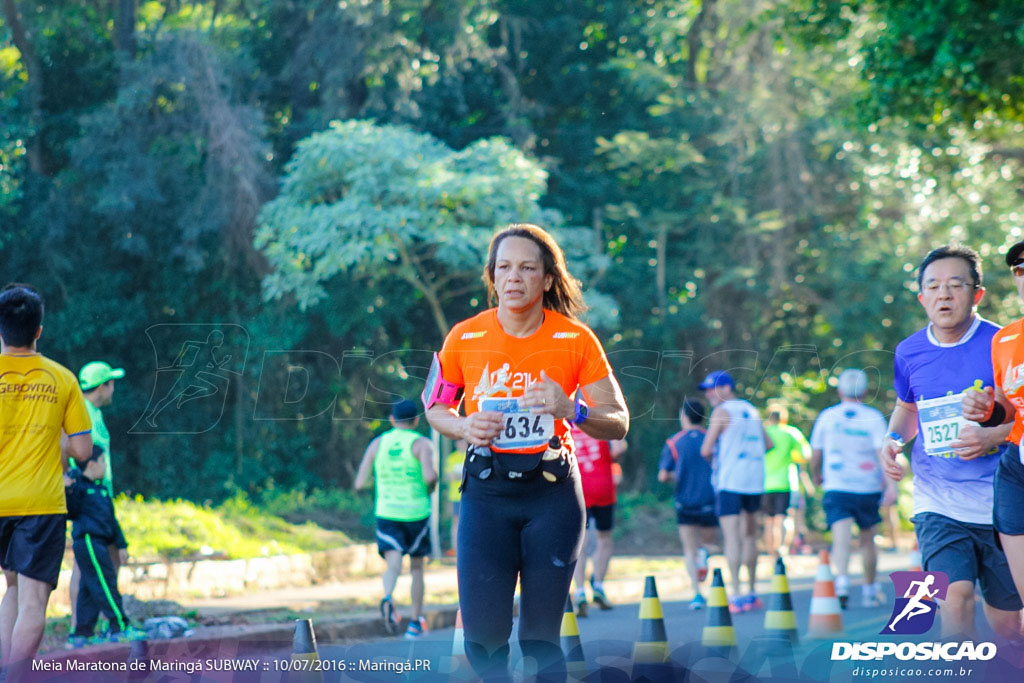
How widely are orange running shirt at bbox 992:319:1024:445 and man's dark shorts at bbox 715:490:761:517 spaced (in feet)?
19.1

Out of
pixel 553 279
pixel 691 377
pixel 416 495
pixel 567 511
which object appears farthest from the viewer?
pixel 691 377

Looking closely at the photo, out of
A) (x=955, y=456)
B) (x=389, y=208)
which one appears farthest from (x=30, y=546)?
(x=389, y=208)

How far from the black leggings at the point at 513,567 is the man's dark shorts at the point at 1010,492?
1903mm

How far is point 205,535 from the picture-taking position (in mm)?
13734

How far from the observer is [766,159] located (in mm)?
26734

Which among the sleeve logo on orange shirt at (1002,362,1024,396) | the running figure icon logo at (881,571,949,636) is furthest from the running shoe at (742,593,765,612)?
the sleeve logo on orange shirt at (1002,362,1024,396)

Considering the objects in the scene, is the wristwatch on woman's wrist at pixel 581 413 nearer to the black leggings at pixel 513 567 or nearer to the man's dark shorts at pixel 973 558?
the black leggings at pixel 513 567

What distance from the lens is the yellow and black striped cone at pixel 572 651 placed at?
5492 mm

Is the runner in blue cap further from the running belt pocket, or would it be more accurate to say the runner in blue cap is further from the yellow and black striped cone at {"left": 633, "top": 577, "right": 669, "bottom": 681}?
the running belt pocket

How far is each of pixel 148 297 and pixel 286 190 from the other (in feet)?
16.9

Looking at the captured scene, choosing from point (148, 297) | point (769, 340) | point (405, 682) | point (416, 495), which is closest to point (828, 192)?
point (769, 340)

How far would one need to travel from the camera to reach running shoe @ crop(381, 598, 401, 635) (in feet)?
33.4

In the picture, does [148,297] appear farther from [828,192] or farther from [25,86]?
[828,192]

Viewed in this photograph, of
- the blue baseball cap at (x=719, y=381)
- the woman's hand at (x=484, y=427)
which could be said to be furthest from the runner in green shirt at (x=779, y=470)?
the woman's hand at (x=484, y=427)
